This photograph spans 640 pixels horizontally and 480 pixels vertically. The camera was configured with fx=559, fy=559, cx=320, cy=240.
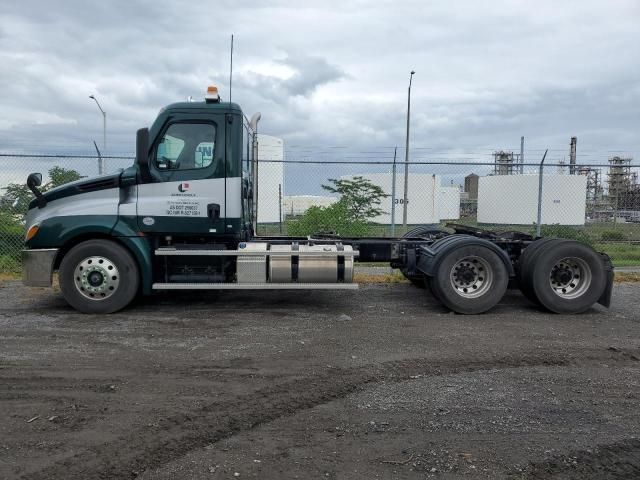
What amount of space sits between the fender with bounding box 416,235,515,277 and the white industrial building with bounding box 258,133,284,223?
160 inches

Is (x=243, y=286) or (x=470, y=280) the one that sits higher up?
(x=470, y=280)

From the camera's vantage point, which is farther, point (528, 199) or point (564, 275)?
point (528, 199)

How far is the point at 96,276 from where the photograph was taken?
7727 millimetres

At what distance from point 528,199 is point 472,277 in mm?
26556

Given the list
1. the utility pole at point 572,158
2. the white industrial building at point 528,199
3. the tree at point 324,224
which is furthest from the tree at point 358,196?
the white industrial building at point 528,199

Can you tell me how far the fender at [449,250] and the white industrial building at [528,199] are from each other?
874 inches

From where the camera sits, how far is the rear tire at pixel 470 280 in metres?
7.89

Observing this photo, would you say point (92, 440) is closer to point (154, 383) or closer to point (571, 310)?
point (154, 383)

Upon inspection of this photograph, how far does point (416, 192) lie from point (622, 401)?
81.2 feet

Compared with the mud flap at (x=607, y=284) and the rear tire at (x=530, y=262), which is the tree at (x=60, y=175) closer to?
the rear tire at (x=530, y=262)

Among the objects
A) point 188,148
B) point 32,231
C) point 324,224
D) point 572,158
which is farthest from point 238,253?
point 572,158

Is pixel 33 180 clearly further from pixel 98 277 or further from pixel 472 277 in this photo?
pixel 472 277

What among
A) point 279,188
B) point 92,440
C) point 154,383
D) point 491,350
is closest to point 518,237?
point 491,350

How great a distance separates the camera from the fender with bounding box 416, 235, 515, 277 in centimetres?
790
